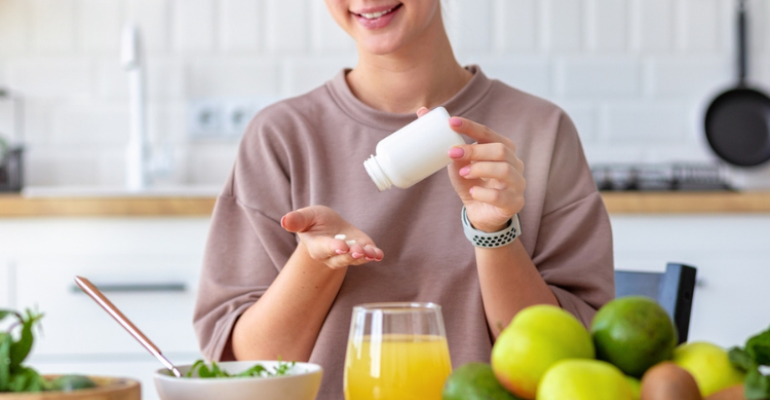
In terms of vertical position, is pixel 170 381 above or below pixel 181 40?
below

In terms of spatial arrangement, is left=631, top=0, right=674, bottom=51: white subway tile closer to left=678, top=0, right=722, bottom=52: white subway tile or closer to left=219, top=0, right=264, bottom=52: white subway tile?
left=678, top=0, right=722, bottom=52: white subway tile

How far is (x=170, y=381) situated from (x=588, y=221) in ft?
2.44

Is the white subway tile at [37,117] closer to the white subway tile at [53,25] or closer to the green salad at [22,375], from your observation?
the white subway tile at [53,25]

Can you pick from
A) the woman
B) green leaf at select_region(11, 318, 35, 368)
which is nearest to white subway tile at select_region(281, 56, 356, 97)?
the woman

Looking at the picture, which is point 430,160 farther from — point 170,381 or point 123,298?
point 123,298

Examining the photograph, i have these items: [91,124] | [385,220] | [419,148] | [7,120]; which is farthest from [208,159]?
[419,148]

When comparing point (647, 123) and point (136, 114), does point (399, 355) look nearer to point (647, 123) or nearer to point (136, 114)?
point (136, 114)

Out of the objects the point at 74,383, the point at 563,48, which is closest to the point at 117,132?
Answer: the point at 563,48

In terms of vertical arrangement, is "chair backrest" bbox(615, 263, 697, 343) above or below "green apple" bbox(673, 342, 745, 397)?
below

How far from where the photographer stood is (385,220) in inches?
48.9

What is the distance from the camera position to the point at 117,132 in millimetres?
2754

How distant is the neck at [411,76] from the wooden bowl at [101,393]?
0.83m

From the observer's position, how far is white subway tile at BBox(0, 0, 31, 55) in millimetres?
2742

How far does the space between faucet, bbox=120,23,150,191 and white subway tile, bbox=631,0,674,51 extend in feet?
5.24
